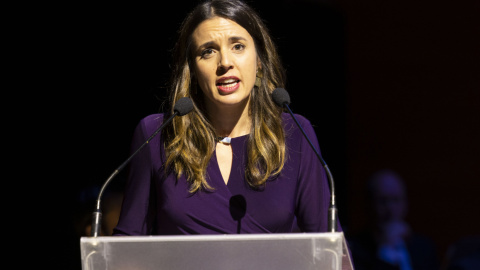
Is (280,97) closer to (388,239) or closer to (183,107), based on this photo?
(183,107)

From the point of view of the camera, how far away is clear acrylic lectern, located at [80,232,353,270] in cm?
147

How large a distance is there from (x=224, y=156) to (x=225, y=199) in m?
0.16

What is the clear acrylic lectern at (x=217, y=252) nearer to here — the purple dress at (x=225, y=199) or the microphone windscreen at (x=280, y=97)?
the purple dress at (x=225, y=199)

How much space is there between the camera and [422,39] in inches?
187

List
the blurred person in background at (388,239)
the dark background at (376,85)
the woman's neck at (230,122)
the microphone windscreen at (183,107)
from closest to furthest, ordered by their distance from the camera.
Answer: the microphone windscreen at (183,107) → the woman's neck at (230,122) → the blurred person in background at (388,239) → the dark background at (376,85)

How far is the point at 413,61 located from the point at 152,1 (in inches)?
74.1

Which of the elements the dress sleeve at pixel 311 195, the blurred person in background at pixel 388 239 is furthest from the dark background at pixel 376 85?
the dress sleeve at pixel 311 195

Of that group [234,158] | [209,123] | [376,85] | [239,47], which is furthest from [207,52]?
[376,85]

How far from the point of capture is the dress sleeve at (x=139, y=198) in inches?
77.0

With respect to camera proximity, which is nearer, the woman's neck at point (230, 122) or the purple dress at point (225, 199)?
the purple dress at point (225, 199)

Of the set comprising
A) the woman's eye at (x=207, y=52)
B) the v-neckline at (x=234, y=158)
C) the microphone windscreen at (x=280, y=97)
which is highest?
the woman's eye at (x=207, y=52)

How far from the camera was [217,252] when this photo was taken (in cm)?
149

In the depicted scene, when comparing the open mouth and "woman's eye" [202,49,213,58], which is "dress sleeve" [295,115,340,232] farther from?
"woman's eye" [202,49,213,58]

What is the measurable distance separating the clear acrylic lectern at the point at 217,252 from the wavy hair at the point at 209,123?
460 millimetres
